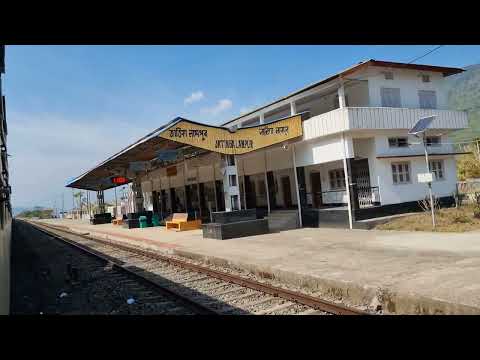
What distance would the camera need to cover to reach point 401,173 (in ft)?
59.6

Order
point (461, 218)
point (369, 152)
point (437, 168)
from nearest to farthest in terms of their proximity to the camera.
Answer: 1. point (461, 218)
2. point (369, 152)
3. point (437, 168)

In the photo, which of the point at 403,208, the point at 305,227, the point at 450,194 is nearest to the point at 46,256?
the point at 305,227

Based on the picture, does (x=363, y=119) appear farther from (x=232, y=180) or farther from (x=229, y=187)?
(x=229, y=187)

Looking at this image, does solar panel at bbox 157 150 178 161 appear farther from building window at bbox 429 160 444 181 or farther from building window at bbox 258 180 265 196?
building window at bbox 429 160 444 181

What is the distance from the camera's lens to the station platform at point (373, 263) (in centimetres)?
627

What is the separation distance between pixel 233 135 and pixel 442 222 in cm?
913

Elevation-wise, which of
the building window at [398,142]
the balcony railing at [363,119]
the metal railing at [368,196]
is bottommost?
the metal railing at [368,196]

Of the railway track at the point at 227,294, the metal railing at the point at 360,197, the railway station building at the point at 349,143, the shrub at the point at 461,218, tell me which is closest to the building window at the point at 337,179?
the railway station building at the point at 349,143

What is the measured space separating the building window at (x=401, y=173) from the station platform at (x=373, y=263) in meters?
4.01

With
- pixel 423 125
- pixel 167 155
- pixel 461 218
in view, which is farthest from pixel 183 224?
pixel 461 218

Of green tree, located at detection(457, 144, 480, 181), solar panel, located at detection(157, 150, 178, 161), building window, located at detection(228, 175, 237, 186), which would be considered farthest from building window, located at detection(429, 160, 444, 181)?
solar panel, located at detection(157, 150, 178, 161)

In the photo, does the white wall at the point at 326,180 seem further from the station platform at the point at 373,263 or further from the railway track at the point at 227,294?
the railway track at the point at 227,294
